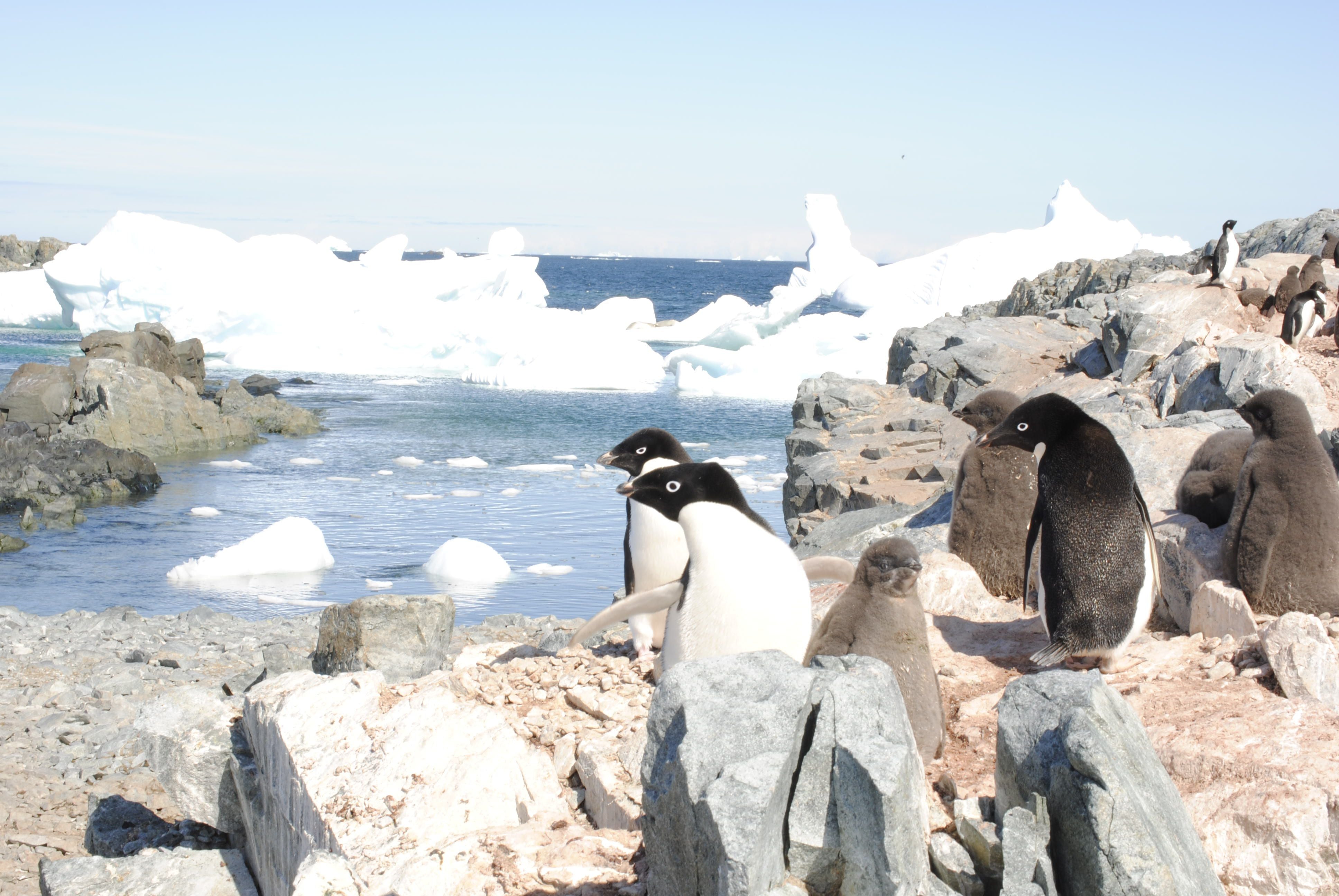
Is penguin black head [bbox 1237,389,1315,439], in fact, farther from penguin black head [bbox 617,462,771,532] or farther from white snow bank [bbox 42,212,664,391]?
white snow bank [bbox 42,212,664,391]

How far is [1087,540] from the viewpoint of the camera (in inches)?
140

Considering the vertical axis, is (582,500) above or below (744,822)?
below

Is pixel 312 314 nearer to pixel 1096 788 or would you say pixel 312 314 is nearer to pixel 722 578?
pixel 722 578

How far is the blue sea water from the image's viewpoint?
411 inches

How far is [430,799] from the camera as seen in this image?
9.29ft

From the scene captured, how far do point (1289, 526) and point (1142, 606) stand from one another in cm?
61

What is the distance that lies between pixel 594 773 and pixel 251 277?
29395mm

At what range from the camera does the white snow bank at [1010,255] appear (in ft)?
116

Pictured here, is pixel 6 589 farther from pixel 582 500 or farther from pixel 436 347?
pixel 436 347

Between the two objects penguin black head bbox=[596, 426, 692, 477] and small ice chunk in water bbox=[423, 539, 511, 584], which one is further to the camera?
small ice chunk in water bbox=[423, 539, 511, 584]

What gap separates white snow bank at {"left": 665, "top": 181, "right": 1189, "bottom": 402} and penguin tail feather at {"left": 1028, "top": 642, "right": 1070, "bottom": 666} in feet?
66.7

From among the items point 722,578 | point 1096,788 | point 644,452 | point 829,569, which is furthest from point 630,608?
point 1096,788

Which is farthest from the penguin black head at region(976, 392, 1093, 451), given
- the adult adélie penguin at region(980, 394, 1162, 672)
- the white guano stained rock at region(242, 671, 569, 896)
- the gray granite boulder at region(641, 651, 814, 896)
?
the white guano stained rock at region(242, 671, 569, 896)

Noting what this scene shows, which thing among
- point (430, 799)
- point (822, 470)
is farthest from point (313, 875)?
point (822, 470)
